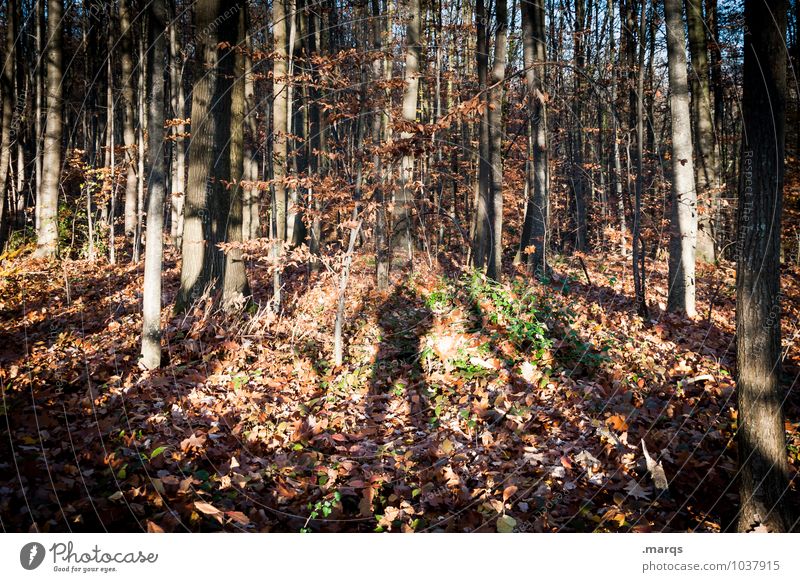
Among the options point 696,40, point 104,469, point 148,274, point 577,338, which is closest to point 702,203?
point 577,338

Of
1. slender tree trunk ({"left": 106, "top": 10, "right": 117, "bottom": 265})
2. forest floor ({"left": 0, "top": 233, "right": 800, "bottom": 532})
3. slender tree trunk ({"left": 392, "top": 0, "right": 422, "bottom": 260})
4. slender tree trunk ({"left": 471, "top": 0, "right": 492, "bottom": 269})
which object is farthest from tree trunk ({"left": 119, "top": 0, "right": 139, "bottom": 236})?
slender tree trunk ({"left": 471, "top": 0, "right": 492, "bottom": 269})

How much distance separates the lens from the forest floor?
4258 millimetres

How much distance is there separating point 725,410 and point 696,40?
506 inches

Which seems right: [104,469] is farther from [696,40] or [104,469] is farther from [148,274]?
[696,40]

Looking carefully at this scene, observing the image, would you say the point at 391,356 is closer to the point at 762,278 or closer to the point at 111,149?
the point at 762,278

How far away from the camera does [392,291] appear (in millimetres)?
11195

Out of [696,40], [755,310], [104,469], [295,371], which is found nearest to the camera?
[755,310]

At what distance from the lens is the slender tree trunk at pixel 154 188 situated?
6375 mm

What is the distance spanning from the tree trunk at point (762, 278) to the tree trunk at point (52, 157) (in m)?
15.6

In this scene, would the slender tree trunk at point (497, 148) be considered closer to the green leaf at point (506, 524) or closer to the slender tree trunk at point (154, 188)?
the slender tree trunk at point (154, 188)

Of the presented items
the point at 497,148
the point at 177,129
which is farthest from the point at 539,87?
the point at 177,129
